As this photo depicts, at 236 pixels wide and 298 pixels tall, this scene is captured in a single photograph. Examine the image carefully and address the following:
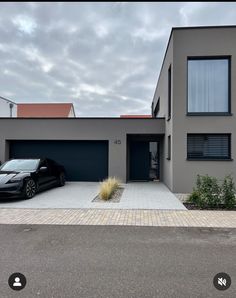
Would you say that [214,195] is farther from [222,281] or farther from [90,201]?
[222,281]

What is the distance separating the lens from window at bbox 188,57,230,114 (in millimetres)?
11680

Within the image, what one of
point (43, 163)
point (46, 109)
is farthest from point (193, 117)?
point (46, 109)

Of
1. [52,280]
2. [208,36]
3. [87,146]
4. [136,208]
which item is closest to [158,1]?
[52,280]

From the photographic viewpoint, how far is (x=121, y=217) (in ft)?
23.7

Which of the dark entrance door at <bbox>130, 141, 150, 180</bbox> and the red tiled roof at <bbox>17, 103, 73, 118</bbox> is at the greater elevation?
the red tiled roof at <bbox>17, 103, 73, 118</bbox>

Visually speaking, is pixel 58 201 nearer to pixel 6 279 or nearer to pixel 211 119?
pixel 6 279

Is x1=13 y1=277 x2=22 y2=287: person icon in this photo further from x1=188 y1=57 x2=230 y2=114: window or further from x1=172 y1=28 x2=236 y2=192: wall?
x1=188 y1=57 x2=230 y2=114: window

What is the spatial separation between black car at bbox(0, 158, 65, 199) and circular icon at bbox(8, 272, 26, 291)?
5.72 meters

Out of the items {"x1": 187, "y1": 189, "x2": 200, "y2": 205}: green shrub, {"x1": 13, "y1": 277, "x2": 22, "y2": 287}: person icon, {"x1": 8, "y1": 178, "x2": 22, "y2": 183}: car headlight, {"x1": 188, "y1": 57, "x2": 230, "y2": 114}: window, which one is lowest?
{"x1": 13, "y1": 277, "x2": 22, "y2": 287}: person icon

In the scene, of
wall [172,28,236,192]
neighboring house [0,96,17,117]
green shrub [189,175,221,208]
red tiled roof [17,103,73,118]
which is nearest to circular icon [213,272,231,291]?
green shrub [189,175,221,208]

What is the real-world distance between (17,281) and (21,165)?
25.5ft

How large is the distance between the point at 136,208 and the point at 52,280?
4778 mm

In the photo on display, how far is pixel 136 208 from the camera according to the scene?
8.31 metres

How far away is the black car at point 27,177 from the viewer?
9341 millimetres
